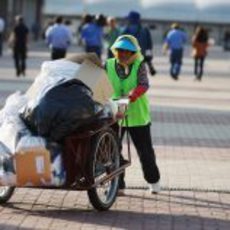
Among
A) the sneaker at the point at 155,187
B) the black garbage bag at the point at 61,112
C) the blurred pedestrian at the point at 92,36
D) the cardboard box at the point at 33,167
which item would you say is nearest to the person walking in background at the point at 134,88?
the sneaker at the point at 155,187

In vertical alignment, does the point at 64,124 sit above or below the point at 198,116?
above

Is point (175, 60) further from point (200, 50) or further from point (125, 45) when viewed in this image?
point (125, 45)

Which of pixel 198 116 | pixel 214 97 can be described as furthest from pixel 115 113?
pixel 214 97

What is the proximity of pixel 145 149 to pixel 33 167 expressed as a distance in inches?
63.7

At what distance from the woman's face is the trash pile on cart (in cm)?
58

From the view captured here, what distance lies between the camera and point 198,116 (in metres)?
17.3

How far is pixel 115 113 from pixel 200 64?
1985cm

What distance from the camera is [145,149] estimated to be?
938 cm

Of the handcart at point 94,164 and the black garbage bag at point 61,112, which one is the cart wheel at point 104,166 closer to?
the handcart at point 94,164

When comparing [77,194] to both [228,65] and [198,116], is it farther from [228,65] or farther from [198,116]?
[228,65]

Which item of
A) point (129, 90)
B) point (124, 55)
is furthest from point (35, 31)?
point (124, 55)

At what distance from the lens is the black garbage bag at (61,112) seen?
8.21 metres

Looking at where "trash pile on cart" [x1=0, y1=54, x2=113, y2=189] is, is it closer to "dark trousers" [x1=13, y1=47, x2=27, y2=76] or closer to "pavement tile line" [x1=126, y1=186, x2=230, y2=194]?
"pavement tile line" [x1=126, y1=186, x2=230, y2=194]

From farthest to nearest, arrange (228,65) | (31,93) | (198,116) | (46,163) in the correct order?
(228,65), (198,116), (31,93), (46,163)
